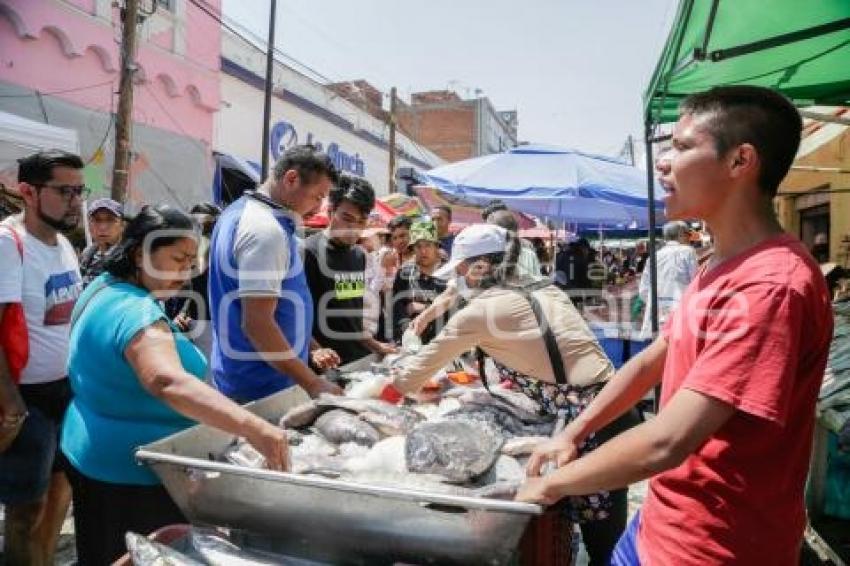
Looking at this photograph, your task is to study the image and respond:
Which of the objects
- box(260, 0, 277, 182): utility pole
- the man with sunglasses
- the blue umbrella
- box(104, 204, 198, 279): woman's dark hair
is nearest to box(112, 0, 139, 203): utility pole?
the blue umbrella

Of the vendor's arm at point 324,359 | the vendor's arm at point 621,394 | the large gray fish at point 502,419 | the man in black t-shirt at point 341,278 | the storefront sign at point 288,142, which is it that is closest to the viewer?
the vendor's arm at point 621,394

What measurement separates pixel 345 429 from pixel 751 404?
1168 mm

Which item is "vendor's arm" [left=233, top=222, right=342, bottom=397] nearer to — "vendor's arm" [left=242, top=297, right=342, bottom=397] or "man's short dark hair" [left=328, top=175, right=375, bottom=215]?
"vendor's arm" [left=242, top=297, right=342, bottom=397]

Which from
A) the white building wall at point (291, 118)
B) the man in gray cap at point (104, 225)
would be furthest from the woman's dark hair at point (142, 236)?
the white building wall at point (291, 118)

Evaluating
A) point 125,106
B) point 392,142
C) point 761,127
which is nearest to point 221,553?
point 761,127

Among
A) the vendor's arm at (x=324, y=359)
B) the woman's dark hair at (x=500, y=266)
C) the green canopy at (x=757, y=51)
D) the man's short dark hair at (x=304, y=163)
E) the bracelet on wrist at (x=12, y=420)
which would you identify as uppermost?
the green canopy at (x=757, y=51)

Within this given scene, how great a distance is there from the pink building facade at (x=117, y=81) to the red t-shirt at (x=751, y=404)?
29.0ft

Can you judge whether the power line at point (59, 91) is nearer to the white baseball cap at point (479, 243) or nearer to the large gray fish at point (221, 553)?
the white baseball cap at point (479, 243)

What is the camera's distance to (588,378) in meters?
2.40

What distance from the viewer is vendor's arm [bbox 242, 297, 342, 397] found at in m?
2.36

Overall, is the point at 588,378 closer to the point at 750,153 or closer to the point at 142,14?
the point at 750,153

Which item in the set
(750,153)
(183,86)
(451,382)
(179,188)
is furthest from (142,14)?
(750,153)

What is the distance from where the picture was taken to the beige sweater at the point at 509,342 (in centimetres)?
237

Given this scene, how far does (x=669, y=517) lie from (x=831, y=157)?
703 cm
